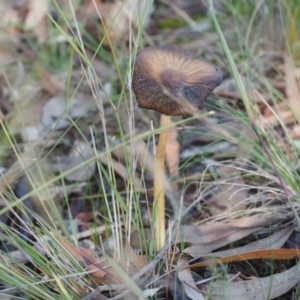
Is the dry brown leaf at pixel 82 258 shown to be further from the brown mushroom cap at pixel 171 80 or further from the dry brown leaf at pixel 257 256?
the brown mushroom cap at pixel 171 80

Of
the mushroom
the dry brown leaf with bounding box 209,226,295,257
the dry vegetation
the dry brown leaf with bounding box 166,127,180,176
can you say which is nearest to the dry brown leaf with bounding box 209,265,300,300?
the dry vegetation

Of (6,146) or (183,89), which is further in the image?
(6,146)

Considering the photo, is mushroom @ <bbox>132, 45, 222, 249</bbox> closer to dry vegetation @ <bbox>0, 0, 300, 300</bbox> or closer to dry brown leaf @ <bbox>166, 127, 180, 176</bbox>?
dry vegetation @ <bbox>0, 0, 300, 300</bbox>

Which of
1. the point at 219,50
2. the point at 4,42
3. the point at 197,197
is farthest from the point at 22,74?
the point at 197,197

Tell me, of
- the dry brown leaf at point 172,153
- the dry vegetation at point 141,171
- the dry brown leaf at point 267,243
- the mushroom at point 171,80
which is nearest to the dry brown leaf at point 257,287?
the dry vegetation at point 141,171

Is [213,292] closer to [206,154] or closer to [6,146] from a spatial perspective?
[206,154]

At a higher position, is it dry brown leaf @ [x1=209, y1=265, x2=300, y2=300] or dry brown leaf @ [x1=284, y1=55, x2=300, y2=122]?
dry brown leaf @ [x1=284, y1=55, x2=300, y2=122]

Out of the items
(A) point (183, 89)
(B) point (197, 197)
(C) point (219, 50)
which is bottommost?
(B) point (197, 197)
